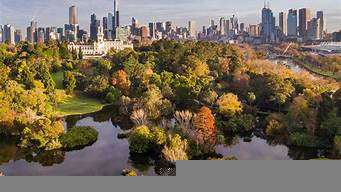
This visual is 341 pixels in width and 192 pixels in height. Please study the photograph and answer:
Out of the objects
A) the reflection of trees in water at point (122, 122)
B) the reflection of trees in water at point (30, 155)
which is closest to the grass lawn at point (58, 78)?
the reflection of trees in water at point (122, 122)

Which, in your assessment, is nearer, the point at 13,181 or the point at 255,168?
the point at 13,181

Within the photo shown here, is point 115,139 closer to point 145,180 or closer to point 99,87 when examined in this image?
point 99,87

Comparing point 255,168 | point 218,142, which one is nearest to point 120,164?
point 218,142

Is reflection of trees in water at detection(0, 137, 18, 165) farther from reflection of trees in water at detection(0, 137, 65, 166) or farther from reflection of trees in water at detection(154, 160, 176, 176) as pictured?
reflection of trees in water at detection(154, 160, 176, 176)

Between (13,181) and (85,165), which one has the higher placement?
(13,181)

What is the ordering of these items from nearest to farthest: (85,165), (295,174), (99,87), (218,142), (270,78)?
(295,174) → (85,165) → (218,142) → (270,78) → (99,87)

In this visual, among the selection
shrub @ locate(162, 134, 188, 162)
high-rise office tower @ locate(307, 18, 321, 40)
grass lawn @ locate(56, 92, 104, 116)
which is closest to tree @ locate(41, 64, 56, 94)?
grass lawn @ locate(56, 92, 104, 116)

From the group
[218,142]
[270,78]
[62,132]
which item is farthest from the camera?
[270,78]
